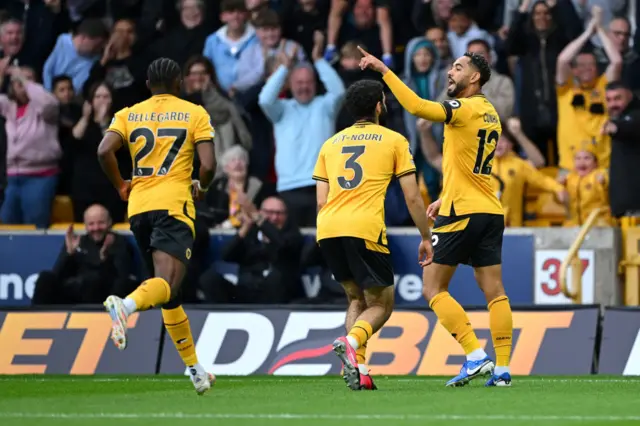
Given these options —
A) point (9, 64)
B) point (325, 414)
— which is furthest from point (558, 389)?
point (9, 64)

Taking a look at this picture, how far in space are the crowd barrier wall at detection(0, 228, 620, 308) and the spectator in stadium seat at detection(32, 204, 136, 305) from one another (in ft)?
1.53

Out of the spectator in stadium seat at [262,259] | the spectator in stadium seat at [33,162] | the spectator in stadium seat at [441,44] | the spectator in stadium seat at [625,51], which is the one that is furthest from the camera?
the spectator in stadium seat at [33,162]

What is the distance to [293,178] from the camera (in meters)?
16.9

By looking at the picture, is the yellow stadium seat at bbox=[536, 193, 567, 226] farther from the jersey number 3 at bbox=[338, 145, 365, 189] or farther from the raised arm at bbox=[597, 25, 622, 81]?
the jersey number 3 at bbox=[338, 145, 365, 189]

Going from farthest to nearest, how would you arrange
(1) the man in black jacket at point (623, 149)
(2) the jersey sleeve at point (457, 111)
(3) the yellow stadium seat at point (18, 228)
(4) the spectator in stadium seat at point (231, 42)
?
(4) the spectator in stadium seat at point (231, 42)
(3) the yellow stadium seat at point (18, 228)
(1) the man in black jacket at point (623, 149)
(2) the jersey sleeve at point (457, 111)

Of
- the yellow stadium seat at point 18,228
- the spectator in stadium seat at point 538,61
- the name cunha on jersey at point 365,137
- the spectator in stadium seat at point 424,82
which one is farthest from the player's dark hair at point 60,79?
the name cunha on jersey at point 365,137

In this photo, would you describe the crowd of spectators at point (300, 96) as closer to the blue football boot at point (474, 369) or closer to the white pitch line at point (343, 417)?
the blue football boot at point (474, 369)

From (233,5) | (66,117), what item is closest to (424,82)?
(233,5)

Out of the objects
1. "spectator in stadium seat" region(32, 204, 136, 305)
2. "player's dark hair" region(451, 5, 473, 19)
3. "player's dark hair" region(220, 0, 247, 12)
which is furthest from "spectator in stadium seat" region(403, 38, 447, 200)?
"spectator in stadium seat" region(32, 204, 136, 305)

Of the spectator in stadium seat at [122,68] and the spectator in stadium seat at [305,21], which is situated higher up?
the spectator in stadium seat at [305,21]

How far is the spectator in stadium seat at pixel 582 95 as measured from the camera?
16.8 meters

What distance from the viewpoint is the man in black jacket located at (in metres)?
15.7

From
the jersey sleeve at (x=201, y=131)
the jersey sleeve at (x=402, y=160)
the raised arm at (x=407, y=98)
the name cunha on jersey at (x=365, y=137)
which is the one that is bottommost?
the jersey sleeve at (x=402, y=160)

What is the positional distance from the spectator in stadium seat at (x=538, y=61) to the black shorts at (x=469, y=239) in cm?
649
